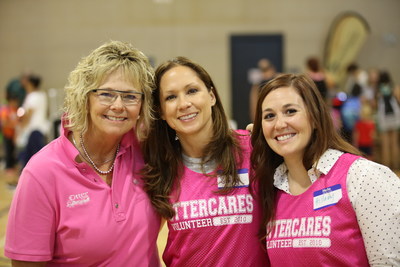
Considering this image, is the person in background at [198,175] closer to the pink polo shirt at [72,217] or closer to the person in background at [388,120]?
the pink polo shirt at [72,217]

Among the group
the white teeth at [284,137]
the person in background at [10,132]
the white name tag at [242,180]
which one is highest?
the white teeth at [284,137]

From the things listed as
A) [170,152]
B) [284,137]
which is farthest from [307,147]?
[170,152]

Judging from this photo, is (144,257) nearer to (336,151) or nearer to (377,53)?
(336,151)

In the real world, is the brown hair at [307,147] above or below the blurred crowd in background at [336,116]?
above

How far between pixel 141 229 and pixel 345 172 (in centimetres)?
90

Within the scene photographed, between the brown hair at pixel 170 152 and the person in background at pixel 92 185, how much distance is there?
0.24 feet

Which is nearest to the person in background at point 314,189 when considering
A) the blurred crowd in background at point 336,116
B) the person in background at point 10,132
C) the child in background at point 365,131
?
the blurred crowd in background at point 336,116

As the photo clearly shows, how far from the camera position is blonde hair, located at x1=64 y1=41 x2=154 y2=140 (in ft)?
6.14

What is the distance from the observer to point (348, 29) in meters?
9.77

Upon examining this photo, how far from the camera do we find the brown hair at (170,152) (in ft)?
6.79

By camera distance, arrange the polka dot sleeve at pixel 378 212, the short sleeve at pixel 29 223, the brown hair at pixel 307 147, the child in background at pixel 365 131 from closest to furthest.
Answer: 1. the polka dot sleeve at pixel 378 212
2. the short sleeve at pixel 29 223
3. the brown hair at pixel 307 147
4. the child in background at pixel 365 131

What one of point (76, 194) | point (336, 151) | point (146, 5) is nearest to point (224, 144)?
point (336, 151)

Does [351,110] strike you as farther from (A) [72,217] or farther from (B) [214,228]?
(A) [72,217]

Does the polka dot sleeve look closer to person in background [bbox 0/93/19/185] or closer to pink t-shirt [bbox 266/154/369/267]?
pink t-shirt [bbox 266/154/369/267]
